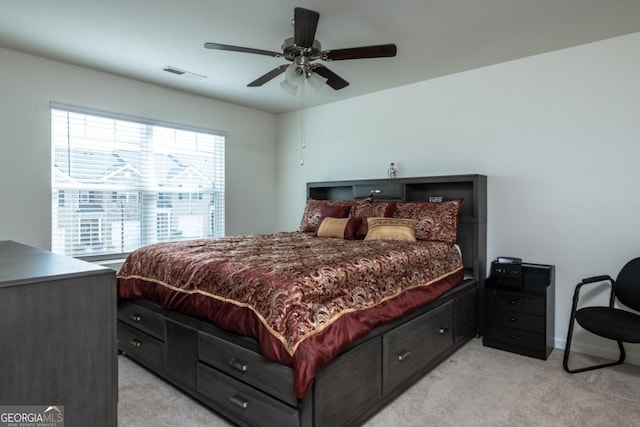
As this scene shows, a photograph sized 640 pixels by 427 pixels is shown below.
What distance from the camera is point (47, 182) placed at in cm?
346

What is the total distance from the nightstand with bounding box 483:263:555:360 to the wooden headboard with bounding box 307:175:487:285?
0.35 meters

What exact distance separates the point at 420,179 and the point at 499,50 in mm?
1358

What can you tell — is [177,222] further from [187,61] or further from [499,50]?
[499,50]

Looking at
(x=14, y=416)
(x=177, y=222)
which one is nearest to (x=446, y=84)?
(x=177, y=222)

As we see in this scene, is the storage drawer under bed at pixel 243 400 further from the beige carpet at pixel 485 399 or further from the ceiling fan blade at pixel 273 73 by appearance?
the ceiling fan blade at pixel 273 73

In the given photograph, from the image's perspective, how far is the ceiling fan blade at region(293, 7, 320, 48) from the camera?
2.18 metres

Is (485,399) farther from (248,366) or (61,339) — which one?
(61,339)

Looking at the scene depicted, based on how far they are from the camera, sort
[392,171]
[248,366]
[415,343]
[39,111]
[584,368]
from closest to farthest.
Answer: [248,366] < [415,343] < [584,368] < [39,111] < [392,171]

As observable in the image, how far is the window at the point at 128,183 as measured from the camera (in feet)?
11.8

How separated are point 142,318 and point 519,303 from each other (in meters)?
3.02

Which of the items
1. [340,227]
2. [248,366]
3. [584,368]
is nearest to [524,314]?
[584,368]

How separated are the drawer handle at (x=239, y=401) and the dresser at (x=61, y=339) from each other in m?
1.10

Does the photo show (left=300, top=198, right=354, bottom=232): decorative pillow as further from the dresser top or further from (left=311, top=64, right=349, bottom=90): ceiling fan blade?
the dresser top

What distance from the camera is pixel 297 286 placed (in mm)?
1827
